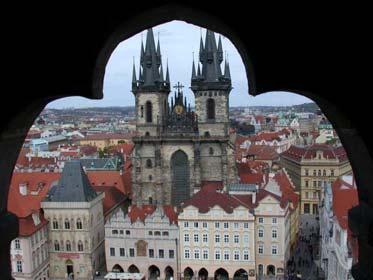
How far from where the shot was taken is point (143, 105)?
150 feet

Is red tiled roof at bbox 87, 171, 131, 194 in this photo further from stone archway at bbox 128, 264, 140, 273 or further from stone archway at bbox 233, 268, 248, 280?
stone archway at bbox 233, 268, 248, 280

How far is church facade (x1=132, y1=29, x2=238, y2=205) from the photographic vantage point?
43.6 m

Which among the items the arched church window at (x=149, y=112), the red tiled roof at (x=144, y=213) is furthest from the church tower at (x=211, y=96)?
the red tiled roof at (x=144, y=213)

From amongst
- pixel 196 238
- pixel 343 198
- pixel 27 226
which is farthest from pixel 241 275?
pixel 27 226

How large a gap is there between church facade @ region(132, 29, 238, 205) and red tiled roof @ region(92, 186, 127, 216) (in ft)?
6.42

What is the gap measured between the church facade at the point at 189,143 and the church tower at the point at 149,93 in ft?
0.30

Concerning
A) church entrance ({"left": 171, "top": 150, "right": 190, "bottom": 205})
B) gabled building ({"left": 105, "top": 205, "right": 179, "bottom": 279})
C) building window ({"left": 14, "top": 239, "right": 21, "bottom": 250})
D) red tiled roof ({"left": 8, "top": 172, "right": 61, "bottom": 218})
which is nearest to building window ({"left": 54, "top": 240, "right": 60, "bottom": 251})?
red tiled roof ({"left": 8, "top": 172, "right": 61, "bottom": 218})

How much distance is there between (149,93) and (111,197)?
10.1 metres

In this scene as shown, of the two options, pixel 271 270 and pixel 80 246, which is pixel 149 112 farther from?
pixel 271 270

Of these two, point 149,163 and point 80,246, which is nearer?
point 80,246

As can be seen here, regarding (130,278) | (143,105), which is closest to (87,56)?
(130,278)

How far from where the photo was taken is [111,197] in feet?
147

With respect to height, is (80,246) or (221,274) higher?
(80,246)

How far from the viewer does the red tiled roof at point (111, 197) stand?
42.9 meters
